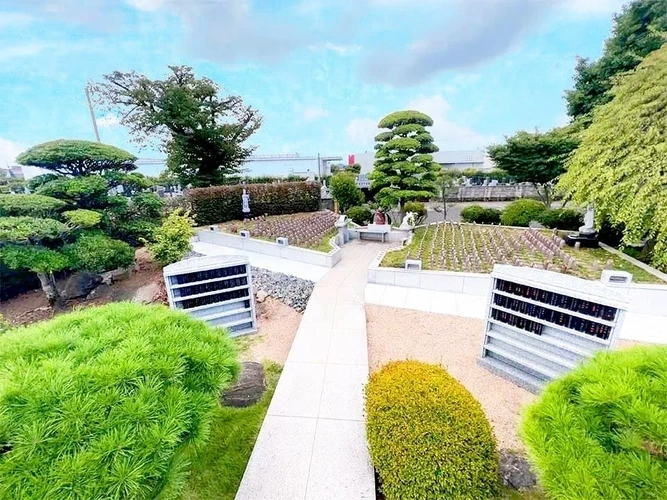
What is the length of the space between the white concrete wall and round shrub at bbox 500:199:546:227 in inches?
362

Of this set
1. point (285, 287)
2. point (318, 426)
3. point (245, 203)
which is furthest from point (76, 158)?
point (318, 426)

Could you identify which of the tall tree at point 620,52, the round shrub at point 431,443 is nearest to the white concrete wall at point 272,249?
the round shrub at point 431,443

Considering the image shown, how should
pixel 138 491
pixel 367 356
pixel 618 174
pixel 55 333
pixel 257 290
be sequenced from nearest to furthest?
pixel 138 491 → pixel 55 333 → pixel 367 356 → pixel 618 174 → pixel 257 290

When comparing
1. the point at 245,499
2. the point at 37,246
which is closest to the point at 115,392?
the point at 245,499

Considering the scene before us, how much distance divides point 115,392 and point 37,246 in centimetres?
929

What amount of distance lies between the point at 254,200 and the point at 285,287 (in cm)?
923

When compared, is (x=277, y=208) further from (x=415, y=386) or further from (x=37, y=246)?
(x=415, y=386)

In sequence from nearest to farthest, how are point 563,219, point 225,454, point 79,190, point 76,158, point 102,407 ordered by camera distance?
point 102,407 → point 225,454 → point 79,190 → point 76,158 → point 563,219

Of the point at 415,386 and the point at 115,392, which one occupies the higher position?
the point at 115,392

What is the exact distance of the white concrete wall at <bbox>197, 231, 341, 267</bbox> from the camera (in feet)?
32.0

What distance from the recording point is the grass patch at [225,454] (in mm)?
3113

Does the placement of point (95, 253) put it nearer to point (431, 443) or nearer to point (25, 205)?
point (25, 205)

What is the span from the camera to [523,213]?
13.9 m

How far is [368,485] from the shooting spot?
2902mm
